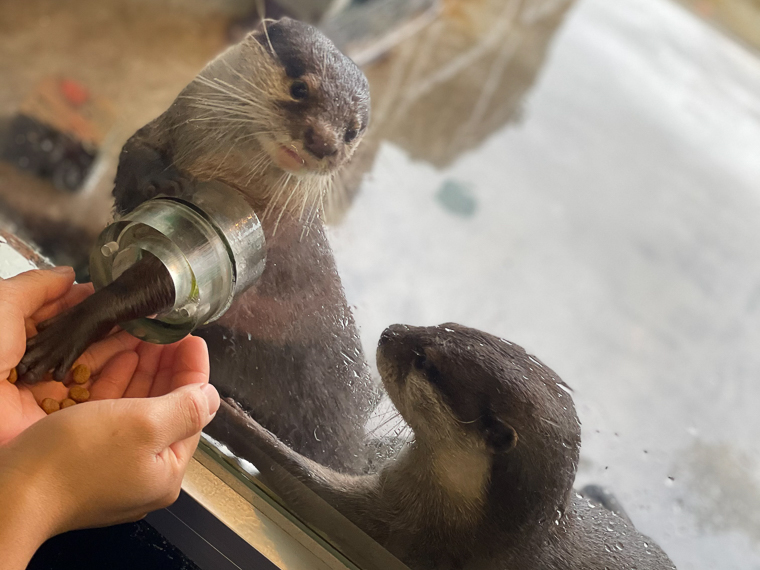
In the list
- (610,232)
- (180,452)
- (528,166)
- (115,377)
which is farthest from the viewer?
(528,166)

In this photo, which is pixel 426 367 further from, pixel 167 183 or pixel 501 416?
pixel 167 183

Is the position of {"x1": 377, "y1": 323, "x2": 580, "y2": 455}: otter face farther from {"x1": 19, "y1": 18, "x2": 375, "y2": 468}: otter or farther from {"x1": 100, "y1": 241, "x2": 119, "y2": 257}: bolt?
{"x1": 100, "y1": 241, "x2": 119, "y2": 257}: bolt

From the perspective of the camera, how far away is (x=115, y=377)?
825 millimetres

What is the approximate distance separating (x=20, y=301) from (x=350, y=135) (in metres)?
0.47

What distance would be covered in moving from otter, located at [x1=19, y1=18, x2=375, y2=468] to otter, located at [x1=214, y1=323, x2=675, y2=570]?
7 cm

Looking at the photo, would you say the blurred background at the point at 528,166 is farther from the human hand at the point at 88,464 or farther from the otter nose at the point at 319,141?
the human hand at the point at 88,464

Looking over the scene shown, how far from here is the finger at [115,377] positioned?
810mm

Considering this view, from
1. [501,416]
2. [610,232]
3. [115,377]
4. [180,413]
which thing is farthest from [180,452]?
A: [610,232]

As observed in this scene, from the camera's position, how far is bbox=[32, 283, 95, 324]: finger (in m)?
0.80

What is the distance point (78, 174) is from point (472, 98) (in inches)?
71.9

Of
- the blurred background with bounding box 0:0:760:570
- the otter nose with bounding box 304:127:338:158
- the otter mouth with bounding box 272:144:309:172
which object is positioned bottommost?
the blurred background with bounding box 0:0:760:570

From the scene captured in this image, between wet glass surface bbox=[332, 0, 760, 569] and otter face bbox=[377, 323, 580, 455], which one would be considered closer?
otter face bbox=[377, 323, 580, 455]

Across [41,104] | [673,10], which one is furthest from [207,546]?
[673,10]

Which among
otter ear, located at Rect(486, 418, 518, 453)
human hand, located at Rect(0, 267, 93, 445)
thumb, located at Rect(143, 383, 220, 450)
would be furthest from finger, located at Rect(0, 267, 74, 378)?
otter ear, located at Rect(486, 418, 518, 453)
